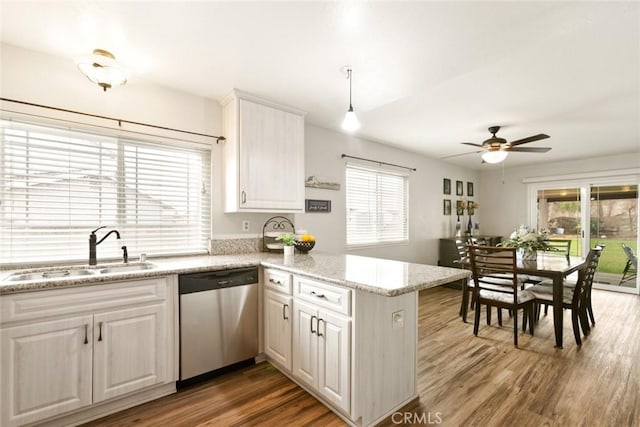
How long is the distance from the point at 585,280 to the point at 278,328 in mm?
3193

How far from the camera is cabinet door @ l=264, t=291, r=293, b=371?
217cm

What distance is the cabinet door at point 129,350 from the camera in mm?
1825

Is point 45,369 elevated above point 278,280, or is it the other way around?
point 278,280

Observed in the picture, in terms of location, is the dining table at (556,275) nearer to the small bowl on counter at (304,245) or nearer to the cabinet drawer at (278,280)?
the small bowl on counter at (304,245)

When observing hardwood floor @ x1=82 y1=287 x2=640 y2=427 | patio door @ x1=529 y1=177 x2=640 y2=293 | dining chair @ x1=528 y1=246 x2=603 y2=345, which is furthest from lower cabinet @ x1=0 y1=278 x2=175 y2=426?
patio door @ x1=529 y1=177 x2=640 y2=293

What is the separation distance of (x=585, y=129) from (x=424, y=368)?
3697 mm

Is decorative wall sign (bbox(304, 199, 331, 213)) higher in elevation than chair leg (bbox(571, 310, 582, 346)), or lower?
higher

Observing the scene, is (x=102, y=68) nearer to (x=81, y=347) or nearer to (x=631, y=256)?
(x=81, y=347)


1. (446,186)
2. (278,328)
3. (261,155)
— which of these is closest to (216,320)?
(278,328)

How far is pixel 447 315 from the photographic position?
373 centimetres

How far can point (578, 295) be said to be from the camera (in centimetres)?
291

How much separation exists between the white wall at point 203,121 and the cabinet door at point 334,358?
1581 mm

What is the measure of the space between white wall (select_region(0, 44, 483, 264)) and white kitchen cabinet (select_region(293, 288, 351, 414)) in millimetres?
1379

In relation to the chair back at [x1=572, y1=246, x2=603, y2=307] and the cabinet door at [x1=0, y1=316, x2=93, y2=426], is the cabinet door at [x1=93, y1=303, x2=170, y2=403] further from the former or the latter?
the chair back at [x1=572, y1=246, x2=603, y2=307]
